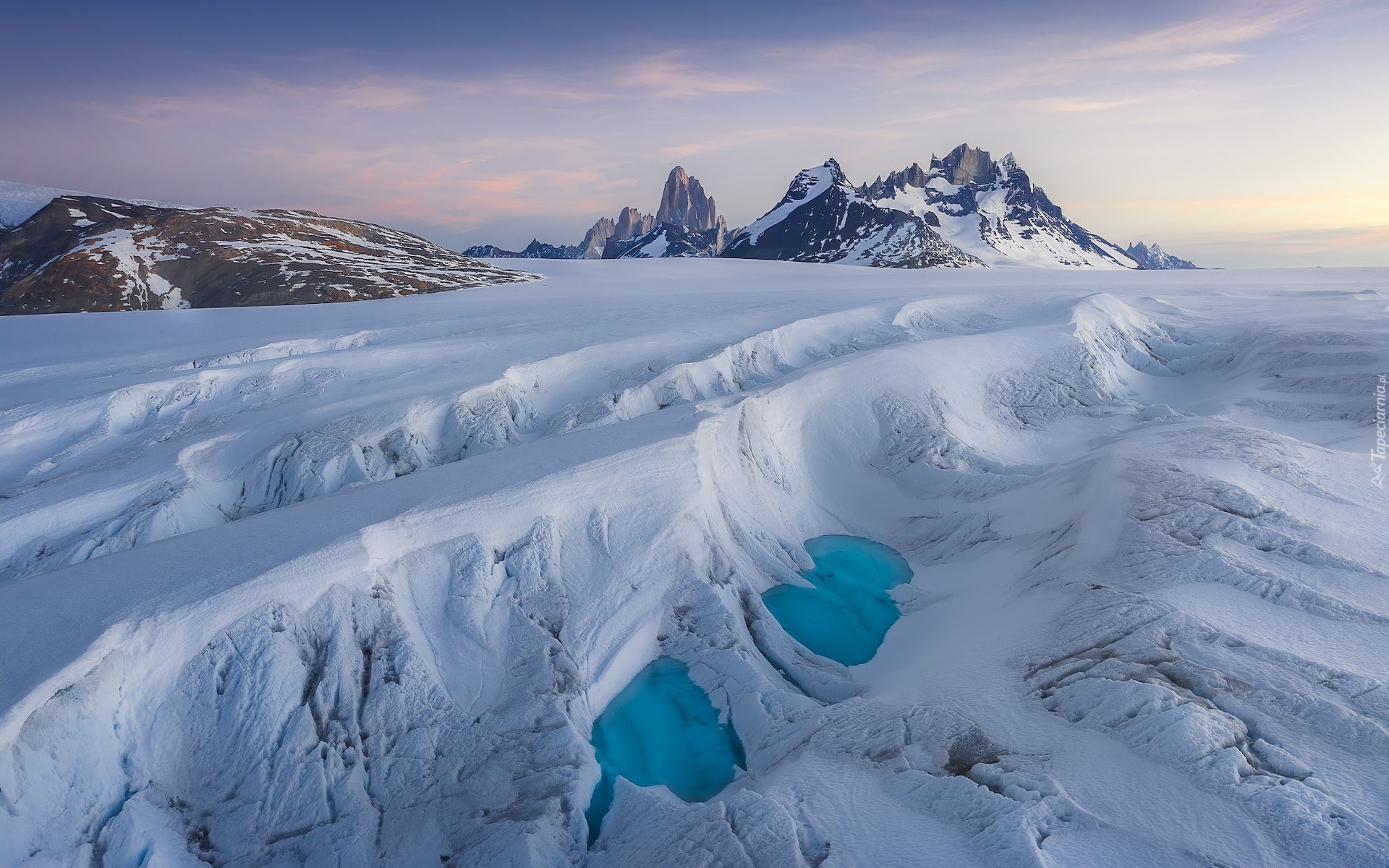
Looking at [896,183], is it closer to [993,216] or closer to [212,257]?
[993,216]

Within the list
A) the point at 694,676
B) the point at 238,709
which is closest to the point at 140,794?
the point at 238,709

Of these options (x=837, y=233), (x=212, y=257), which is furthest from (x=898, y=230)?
(x=212, y=257)

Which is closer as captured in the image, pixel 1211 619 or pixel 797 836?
pixel 797 836

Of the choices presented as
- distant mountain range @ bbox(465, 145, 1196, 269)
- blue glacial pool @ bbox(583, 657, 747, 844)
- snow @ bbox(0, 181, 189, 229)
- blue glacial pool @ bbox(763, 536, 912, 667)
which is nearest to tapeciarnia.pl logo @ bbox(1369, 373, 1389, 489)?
blue glacial pool @ bbox(763, 536, 912, 667)

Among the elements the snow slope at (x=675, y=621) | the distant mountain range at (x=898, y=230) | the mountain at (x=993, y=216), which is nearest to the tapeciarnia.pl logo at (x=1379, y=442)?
the snow slope at (x=675, y=621)

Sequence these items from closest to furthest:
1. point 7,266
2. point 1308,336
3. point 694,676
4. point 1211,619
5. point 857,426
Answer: point 1211,619, point 694,676, point 857,426, point 1308,336, point 7,266

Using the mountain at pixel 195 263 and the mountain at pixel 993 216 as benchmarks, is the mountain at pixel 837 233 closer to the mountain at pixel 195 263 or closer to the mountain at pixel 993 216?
the mountain at pixel 993 216

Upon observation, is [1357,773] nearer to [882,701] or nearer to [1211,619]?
[1211,619]
